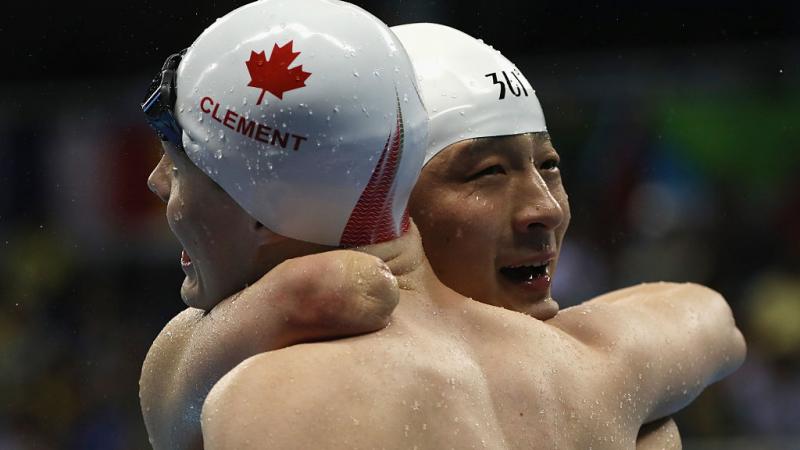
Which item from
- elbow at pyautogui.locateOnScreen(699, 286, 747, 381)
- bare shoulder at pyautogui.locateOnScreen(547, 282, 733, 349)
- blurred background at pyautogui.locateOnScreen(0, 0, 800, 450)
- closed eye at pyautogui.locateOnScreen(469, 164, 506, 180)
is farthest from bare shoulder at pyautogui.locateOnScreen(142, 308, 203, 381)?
blurred background at pyautogui.locateOnScreen(0, 0, 800, 450)

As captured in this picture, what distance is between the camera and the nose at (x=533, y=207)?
6.59 ft

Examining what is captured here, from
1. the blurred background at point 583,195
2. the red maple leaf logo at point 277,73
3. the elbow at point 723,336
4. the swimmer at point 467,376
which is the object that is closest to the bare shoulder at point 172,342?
the swimmer at point 467,376

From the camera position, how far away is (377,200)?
64.3 inches

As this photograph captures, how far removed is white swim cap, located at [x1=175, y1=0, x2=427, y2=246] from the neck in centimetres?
4

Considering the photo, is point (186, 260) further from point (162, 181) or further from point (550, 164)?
point (550, 164)

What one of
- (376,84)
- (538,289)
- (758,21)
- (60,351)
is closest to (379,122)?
(376,84)

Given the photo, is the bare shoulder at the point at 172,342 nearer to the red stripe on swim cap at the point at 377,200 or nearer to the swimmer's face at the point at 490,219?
the red stripe on swim cap at the point at 377,200

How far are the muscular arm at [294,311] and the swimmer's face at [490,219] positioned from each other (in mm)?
461

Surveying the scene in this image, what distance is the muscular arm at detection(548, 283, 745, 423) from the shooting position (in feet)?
6.49

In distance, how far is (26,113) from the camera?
204 inches

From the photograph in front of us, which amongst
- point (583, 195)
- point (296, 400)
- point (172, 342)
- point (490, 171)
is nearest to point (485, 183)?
point (490, 171)

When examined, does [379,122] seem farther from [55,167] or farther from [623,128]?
[623,128]

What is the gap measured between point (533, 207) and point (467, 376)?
1.57 ft

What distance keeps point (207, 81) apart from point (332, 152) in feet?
0.67
